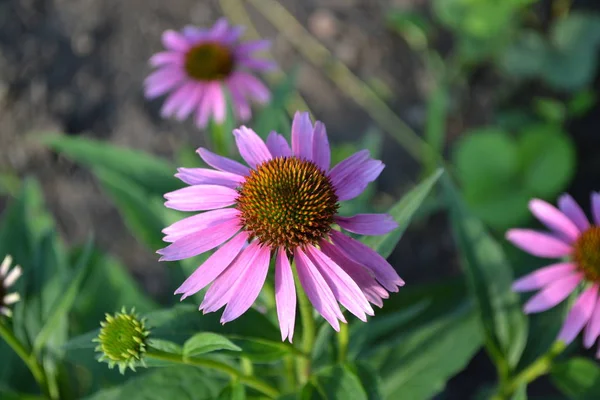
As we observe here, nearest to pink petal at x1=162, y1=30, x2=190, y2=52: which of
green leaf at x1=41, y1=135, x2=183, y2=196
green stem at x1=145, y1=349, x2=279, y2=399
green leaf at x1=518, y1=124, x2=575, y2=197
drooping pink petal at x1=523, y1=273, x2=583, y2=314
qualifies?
green leaf at x1=41, y1=135, x2=183, y2=196

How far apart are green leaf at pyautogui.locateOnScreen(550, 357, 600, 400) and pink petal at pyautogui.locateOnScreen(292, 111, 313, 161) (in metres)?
0.60

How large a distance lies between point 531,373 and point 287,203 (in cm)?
58

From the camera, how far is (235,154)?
5.01ft

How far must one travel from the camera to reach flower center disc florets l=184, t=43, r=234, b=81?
4.66 feet

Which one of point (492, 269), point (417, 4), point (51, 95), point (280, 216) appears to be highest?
point (417, 4)

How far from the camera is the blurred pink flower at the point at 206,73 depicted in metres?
1.42

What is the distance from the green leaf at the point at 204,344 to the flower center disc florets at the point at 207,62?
2.68 feet

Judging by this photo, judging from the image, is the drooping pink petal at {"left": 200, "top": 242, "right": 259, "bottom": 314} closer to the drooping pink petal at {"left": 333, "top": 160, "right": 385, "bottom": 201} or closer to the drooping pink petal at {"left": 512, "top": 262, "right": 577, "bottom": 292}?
the drooping pink petal at {"left": 333, "top": 160, "right": 385, "bottom": 201}

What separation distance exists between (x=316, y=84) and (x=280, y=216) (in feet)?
4.98

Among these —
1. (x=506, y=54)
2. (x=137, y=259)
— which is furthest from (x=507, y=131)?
(x=137, y=259)

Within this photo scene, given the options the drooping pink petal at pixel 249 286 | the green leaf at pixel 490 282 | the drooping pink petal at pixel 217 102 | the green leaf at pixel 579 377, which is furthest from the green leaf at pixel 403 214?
the drooping pink petal at pixel 217 102

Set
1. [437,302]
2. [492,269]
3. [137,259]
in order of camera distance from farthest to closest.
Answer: [137,259], [437,302], [492,269]

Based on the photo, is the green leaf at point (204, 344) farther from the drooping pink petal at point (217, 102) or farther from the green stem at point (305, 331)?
the drooping pink petal at point (217, 102)

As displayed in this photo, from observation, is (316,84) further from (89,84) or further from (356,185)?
(356,185)
